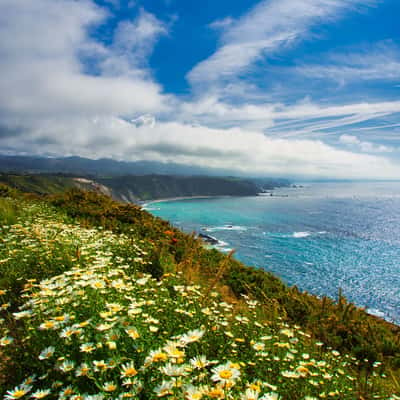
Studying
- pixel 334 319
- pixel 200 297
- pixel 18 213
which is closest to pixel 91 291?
pixel 200 297

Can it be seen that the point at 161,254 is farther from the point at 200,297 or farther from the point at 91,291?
the point at 91,291

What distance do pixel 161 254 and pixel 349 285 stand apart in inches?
2183

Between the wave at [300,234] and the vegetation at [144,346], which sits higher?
the vegetation at [144,346]

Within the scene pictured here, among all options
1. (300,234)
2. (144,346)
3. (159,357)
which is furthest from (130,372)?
(300,234)

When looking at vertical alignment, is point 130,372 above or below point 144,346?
above

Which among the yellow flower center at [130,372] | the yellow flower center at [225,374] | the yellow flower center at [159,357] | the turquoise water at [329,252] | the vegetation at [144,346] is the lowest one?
the turquoise water at [329,252]

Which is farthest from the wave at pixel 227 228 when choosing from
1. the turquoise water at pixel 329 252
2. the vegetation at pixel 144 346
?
the vegetation at pixel 144 346

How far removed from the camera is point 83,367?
249 centimetres

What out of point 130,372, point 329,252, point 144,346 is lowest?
point 329,252

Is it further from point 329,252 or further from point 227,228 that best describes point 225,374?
point 227,228

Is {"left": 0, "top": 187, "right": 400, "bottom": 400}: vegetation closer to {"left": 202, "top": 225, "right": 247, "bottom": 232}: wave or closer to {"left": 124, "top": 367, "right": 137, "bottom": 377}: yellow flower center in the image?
{"left": 124, "top": 367, "right": 137, "bottom": 377}: yellow flower center

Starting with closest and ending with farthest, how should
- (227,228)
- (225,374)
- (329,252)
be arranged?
(225,374)
(329,252)
(227,228)

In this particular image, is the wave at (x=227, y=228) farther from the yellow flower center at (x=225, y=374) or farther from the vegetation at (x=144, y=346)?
the yellow flower center at (x=225, y=374)

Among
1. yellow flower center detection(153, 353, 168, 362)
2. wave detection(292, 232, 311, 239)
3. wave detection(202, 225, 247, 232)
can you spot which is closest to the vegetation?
yellow flower center detection(153, 353, 168, 362)
